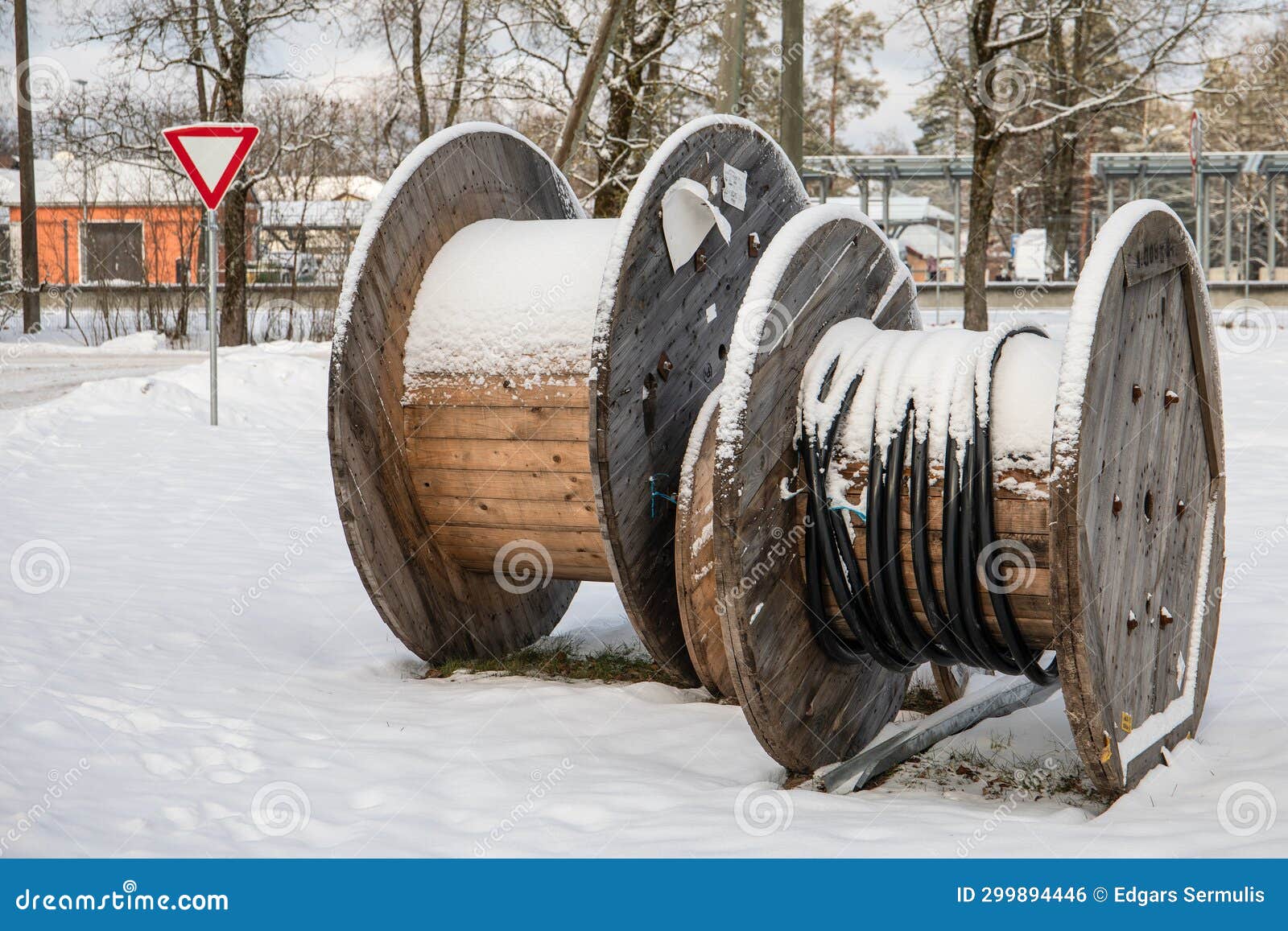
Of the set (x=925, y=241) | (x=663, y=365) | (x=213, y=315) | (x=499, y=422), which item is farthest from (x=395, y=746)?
(x=925, y=241)

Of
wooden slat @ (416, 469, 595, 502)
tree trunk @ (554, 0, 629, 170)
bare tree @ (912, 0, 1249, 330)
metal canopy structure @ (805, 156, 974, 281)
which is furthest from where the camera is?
metal canopy structure @ (805, 156, 974, 281)

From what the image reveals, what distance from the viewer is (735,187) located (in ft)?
14.1

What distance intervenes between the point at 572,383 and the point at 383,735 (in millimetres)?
1269

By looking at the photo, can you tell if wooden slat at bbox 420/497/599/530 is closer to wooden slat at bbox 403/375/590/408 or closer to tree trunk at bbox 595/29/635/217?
wooden slat at bbox 403/375/590/408

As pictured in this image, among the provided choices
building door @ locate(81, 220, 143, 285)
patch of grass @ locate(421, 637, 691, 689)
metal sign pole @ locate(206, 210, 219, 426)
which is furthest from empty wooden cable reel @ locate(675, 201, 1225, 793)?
building door @ locate(81, 220, 143, 285)

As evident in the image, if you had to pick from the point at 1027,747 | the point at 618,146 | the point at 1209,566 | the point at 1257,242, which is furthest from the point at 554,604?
the point at 1257,242

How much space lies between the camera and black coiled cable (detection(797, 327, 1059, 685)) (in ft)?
10.6

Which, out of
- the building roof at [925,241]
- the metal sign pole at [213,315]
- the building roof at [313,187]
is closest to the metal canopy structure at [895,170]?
the building roof at [313,187]

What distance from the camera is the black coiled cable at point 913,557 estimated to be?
324 centimetres

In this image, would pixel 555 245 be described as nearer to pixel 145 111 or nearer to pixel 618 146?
pixel 618 146

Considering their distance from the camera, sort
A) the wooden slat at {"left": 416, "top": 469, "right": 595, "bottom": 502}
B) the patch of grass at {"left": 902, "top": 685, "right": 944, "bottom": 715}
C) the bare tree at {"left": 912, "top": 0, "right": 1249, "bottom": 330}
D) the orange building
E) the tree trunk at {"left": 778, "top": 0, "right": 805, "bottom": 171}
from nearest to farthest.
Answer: the wooden slat at {"left": 416, "top": 469, "right": 595, "bottom": 502}, the patch of grass at {"left": 902, "top": 685, "right": 944, "bottom": 715}, the tree trunk at {"left": 778, "top": 0, "right": 805, "bottom": 171}, the bare tree at {"left": 912, "top": 0, "right": 1249, "bottom": 330}, the orange building

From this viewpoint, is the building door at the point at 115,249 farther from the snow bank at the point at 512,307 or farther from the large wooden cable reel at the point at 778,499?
the large wooden cable reel at the point at 778,499

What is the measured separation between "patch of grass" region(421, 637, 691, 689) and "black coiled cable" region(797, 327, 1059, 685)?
1084 millimetres

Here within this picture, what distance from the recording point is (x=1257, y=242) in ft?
139
